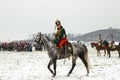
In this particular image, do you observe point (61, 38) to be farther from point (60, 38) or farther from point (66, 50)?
point (66, 50)

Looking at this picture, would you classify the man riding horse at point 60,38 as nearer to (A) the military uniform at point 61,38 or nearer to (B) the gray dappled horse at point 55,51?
(A) the military uniform at point 61,38

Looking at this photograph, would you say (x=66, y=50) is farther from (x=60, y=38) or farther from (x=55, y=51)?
(x=60, y=38)

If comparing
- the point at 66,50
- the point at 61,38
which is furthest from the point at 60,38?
the point at 66,50

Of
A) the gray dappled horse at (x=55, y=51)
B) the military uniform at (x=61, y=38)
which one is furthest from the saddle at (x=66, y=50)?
the military uniform at (x=61, y=38)

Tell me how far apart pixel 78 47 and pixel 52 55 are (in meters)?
1.42

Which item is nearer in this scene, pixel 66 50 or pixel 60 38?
pixel 60 38

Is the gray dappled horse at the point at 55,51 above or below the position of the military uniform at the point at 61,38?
below

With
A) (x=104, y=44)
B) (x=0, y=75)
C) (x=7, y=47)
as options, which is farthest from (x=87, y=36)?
(x=0, y=75)

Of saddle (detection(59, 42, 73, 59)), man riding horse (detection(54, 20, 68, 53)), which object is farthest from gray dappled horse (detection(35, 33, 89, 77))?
man riding horse (detection(54, 20, 68, 53))

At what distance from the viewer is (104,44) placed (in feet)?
114

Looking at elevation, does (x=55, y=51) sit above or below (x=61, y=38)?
below

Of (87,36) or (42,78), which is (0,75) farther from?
(87,36)

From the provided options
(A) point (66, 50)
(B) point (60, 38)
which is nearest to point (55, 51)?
(A) point (66, 50)

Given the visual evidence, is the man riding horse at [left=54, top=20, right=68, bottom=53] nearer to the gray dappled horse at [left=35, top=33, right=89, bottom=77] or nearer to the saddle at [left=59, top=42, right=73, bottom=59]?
the saddle at [left=59, top=42, right=73, bottom=59]
